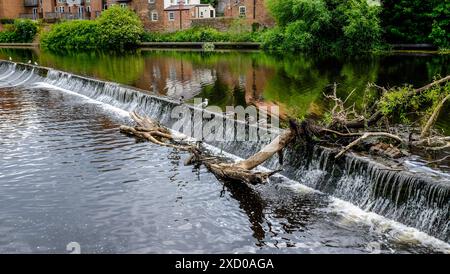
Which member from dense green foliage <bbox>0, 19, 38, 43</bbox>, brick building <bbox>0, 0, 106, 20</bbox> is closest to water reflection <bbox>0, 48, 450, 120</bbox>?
dense green foliage <bbox>0, 19, 38, 43</bbox>

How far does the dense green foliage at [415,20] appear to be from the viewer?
44156 millimetres

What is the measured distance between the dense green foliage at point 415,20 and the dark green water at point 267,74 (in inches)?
198

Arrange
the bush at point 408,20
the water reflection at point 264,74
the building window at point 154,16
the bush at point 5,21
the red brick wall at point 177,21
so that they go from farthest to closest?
1. the bush at point 5,21
2. the building window at point 154,16
3. the red brick wall at point 177,21
4. the bush at point 408,20
5. the water reflection at point 264,74

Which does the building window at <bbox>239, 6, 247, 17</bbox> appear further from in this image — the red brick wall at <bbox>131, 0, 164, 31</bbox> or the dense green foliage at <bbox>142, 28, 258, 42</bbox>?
the red brick wall at <bbox>131, 0, 164, 31</bbox>

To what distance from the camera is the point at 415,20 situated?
46594 millimetres

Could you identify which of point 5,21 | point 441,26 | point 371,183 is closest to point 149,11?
point 5,21

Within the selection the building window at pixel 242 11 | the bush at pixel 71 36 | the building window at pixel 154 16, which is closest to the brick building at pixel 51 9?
the bush at pixel 71 36

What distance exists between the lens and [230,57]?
42.5 m

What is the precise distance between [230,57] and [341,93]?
69.3 feet

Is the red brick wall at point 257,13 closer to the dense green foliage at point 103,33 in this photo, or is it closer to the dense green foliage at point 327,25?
the dense green foliage at point 327,25

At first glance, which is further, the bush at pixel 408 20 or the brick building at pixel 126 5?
the brick building at pixel 126 5

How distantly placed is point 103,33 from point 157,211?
51.7 meters

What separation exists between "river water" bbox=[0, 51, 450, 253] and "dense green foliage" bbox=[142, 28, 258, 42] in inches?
1571

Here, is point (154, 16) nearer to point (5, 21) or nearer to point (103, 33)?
point (103, 33)
